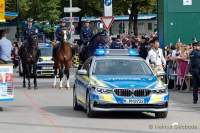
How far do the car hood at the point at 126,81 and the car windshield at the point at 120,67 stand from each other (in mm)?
452

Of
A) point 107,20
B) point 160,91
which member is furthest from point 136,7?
point 160,91

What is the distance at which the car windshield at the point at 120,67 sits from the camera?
18219 millimetres

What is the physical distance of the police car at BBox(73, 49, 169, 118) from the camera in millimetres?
16906

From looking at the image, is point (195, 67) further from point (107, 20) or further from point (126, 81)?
point (107, 20)

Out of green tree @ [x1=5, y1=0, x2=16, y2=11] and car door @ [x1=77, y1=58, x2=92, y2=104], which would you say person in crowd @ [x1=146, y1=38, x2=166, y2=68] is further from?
green tree @ [x1=5, y1=0, x2=16, y2=11]

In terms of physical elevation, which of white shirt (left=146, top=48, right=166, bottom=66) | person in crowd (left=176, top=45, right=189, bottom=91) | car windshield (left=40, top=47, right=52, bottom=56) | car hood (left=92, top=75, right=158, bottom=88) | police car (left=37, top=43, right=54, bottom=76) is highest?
car hood (left=92, top=75, right=158, bottom=88)

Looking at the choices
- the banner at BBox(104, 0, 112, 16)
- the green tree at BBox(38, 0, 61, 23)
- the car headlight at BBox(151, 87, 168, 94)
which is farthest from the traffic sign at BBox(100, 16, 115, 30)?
the green tree at BBox(38, 0, 61, 23)

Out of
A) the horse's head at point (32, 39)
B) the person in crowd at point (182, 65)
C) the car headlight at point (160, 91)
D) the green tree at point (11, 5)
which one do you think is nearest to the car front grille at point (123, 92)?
the car headlight at point (160, 91)

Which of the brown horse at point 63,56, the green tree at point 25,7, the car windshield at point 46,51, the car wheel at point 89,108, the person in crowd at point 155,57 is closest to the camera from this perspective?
the car wheel at point 89,108

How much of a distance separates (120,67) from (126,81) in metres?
1.21

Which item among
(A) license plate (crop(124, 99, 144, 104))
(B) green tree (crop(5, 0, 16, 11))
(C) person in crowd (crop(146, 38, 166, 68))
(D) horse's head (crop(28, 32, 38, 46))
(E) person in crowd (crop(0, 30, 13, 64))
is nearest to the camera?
(A) license plate (crop(124, 99, 144, 104))

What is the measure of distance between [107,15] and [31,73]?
5.05 metres

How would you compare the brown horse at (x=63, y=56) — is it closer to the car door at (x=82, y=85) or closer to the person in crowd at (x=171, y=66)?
the person in crowd at (x=171, y=66)

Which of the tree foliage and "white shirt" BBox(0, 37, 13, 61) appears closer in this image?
"white shirt" BBox(0, 37, 13, 61)
